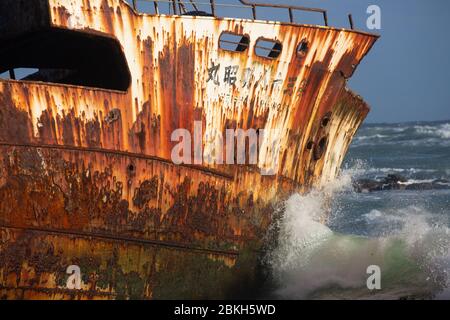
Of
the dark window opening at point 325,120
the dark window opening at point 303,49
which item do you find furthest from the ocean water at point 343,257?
the dark window opening at point 303,49

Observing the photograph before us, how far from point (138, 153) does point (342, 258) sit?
5036mm

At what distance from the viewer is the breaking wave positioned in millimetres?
10266

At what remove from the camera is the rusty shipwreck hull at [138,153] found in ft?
24.6

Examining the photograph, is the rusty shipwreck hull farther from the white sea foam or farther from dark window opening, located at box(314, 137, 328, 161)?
the white sea foam

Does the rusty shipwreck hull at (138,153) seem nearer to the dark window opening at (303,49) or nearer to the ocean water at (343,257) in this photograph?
the dark window opening at (303,49)

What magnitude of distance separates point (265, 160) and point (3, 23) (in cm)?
378

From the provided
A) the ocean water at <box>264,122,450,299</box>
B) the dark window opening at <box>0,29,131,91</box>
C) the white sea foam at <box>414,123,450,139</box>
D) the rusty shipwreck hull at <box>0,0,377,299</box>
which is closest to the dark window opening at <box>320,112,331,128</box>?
the rusty shipwreck hull at <box>0,0,377,299</box>

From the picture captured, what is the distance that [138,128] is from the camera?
8.04 m

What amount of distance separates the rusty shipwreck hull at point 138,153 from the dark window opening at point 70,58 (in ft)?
0.16

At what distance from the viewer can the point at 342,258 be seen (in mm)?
11734

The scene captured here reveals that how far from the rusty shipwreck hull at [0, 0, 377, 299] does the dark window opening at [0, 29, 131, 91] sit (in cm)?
5

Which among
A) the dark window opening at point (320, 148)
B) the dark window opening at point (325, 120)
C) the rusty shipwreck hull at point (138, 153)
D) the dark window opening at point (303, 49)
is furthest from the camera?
the dark window opening at point (320, 148)

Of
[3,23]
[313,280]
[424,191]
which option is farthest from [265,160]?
[424,191]
